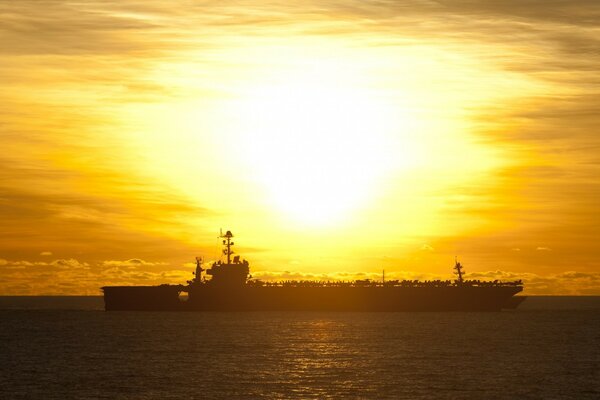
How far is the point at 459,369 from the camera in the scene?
6569cm

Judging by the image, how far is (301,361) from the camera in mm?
71375

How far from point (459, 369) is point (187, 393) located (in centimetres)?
2165

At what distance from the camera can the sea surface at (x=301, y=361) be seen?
5541 cm

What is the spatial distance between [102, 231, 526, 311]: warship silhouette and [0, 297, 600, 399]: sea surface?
20.1 metres

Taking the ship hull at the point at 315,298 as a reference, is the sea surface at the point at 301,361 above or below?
below

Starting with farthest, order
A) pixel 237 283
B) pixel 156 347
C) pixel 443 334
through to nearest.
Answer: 1. pixel 237 283
2. pixel 443 334
3. pixel 156 347

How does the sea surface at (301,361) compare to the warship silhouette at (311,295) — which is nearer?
the sea surface at (301,361)

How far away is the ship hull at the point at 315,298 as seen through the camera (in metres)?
139

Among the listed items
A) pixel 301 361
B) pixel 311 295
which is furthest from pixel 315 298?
pixel 301 361

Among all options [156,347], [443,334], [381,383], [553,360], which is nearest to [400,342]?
[443,334]

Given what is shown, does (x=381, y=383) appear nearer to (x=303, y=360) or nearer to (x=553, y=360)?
(x=303, y=360)

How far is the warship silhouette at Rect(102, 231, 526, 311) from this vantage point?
453 feet

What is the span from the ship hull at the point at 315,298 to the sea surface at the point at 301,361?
21.5 m

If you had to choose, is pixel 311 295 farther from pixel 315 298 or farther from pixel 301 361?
pixel 301 361
